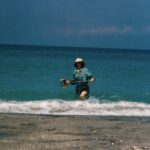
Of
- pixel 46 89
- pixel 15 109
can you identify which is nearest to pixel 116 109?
pixel 15 109

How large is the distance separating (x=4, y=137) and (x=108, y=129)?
8.20ft

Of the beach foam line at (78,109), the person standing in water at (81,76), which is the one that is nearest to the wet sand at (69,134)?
the beach foam line at (78,109)

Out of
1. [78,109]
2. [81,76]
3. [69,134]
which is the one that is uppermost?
[81,76]

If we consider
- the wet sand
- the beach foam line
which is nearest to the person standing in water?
the beach foam line

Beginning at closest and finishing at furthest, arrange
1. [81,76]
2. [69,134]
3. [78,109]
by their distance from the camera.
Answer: [69,134] < [81,76] < [78,109]

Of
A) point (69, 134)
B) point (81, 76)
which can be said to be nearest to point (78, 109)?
point (81, 76)

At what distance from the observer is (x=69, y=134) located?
9961 millimetres

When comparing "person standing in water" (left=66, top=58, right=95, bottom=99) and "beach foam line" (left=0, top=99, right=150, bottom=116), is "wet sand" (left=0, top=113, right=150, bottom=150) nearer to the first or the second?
"beach foam line" (left=0, top=99, right=150, bottom=116)

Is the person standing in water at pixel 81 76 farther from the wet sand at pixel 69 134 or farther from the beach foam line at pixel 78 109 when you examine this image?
the wet sand at pixel 69 134

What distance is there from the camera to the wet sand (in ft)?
28.2

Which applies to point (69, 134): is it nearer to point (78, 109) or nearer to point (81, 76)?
point (81, 76)

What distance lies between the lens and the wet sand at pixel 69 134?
858 cm

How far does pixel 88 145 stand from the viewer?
8.71m

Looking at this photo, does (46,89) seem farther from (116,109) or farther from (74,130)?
(74,130)
